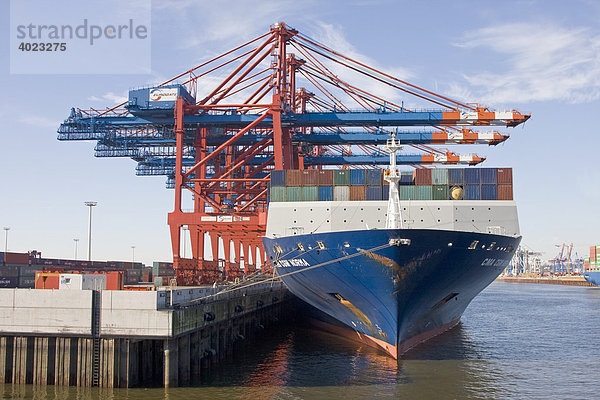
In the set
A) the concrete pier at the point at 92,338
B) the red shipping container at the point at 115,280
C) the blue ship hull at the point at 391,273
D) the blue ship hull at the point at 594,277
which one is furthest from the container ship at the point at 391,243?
the blue ship hull at the point at 594,277

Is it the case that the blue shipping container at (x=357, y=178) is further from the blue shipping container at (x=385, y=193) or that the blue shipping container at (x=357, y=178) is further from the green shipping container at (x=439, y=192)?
the green shipping container at (x=439, y=192)

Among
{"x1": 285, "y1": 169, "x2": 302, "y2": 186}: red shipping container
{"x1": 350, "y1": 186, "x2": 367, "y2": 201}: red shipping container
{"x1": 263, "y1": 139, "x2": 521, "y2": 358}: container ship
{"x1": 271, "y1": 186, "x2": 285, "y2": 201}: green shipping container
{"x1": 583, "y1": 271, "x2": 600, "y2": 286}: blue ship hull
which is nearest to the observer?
{"x1": 263, "y1": 139, "x2": 521, "y2": 358}: container ship

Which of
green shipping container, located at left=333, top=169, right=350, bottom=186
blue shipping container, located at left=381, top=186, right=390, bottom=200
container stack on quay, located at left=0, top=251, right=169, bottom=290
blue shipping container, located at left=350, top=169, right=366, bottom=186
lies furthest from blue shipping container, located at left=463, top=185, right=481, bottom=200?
container stack on quay, located at left=0, top=251, right=169, bottom=290

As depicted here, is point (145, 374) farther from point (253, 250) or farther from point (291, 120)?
point (253, 250)

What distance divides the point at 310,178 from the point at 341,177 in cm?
183

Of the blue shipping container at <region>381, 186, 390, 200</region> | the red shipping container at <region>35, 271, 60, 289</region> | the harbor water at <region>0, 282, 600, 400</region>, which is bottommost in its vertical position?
the harbor water at <region>0, 282, 600, 400</region>

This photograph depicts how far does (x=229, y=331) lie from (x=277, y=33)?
85.0 feet

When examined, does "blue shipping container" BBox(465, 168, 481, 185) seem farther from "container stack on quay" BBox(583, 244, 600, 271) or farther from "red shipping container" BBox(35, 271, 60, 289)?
"container stack on quay" BBox(583, 244, 600, 271)

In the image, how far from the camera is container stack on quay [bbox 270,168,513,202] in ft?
106

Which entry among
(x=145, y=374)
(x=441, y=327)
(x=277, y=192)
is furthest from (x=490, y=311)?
(x=145, y=374)

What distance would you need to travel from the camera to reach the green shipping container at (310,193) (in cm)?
3259

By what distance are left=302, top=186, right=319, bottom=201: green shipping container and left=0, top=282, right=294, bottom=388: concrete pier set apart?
10.9m

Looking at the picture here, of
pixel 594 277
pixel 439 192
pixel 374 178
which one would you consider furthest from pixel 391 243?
pixel 594 277

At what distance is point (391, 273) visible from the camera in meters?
25.8
